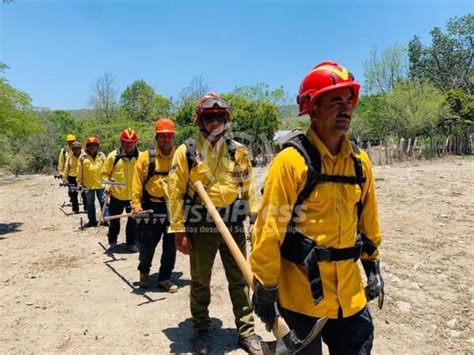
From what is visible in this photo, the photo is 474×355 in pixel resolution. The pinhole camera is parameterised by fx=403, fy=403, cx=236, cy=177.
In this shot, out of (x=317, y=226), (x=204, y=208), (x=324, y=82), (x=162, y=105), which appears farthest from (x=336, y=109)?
(x=162, y=105)

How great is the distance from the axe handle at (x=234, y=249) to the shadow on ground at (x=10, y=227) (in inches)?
332

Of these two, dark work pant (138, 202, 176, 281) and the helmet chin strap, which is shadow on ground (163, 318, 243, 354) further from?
the helmet chin strap

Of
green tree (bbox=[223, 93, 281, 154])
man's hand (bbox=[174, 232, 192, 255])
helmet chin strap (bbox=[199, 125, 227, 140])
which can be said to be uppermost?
green tree (bbox=[223, 93, 281, 154])

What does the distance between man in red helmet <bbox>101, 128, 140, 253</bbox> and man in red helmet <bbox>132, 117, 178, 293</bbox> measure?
1656mm

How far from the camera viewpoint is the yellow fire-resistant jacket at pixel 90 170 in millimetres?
9703

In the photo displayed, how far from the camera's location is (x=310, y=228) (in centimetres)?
220

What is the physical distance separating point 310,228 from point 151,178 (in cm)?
365

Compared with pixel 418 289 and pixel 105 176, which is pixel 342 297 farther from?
pixel 105 176

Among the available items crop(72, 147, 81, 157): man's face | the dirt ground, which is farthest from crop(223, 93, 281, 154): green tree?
the dirt ground

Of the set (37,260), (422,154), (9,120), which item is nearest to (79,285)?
(37,260)

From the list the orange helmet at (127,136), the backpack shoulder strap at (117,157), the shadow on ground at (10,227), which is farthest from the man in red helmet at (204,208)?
the shadow on ground at (10,227)

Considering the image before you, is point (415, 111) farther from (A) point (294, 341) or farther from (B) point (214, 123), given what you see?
(A) point (294, 341)

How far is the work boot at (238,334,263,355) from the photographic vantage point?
371 cm

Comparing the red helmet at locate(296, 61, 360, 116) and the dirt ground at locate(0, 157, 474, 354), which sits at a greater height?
the red helmet at locate(296, 61, 360, 116)
